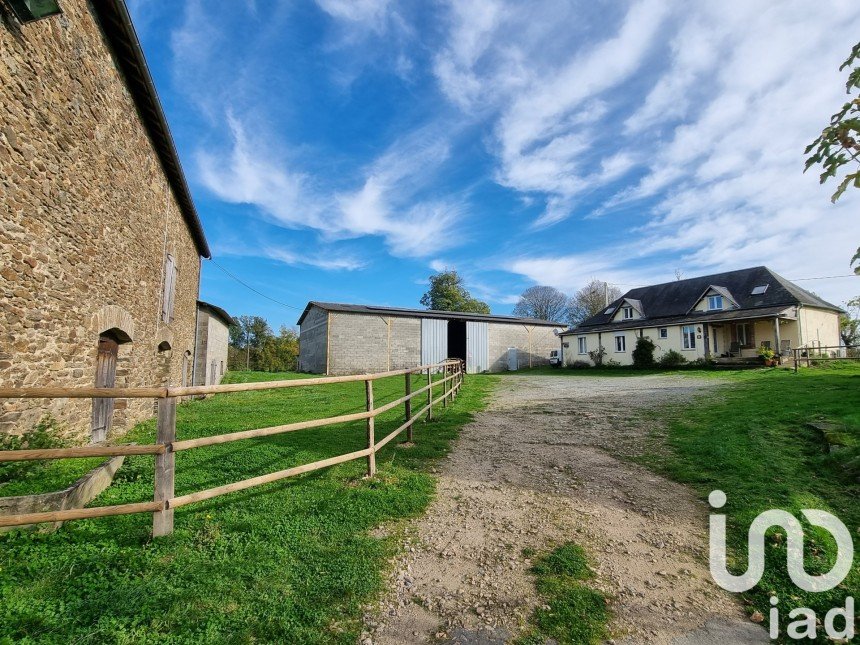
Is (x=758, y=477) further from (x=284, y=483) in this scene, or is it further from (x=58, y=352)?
(x=58, y=352)

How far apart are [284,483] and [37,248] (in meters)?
3.85

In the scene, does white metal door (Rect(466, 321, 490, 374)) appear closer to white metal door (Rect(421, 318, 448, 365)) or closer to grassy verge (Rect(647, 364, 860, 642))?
white metal door (Rect(421, 318, 448, 365))

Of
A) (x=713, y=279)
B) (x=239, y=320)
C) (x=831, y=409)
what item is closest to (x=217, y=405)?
(x=831, y=409)

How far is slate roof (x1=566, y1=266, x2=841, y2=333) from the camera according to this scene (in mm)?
21734

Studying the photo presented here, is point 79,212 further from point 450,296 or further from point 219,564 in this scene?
point 450,296

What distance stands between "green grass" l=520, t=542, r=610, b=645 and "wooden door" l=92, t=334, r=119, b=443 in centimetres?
746

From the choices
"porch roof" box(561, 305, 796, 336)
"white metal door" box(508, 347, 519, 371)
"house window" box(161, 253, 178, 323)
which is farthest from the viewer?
"white metal door" box(508, 347, 519, 371)

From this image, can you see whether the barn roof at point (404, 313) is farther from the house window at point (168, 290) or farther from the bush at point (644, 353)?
the house window at point (168, 290)

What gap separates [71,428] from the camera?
5.40 meters

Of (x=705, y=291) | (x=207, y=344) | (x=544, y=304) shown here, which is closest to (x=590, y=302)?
(x=544, y=304)

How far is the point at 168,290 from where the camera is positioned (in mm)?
10141

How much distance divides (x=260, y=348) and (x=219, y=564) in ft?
135

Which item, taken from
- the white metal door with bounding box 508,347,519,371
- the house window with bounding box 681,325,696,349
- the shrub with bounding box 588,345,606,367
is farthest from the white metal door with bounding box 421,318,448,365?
the house window with bounding box 681,325,696,349

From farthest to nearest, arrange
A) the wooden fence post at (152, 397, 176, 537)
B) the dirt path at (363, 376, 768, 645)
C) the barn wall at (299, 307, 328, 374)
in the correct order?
the barn wall at (299, 307, 328, 374) < the wooden fence post at (152, 397, 176, 537) < the dirt path at (363, 376, 768, 645)
